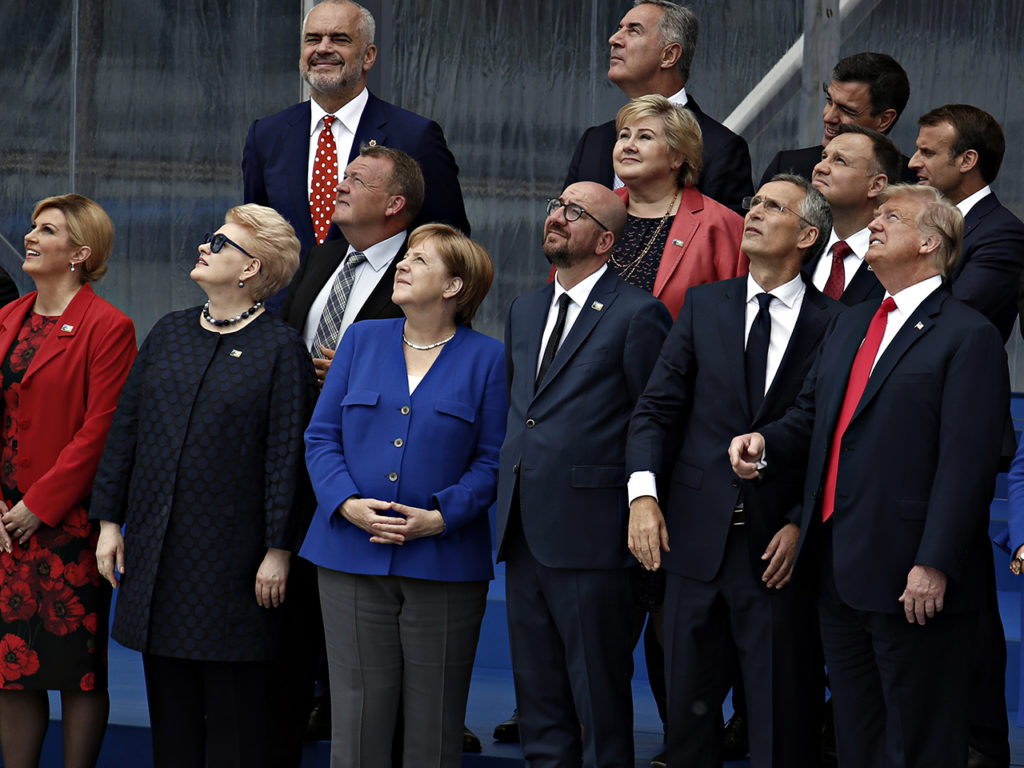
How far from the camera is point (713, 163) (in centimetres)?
407

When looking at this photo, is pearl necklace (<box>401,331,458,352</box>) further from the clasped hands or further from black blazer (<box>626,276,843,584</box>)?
black blazer (<box>626,276,843,584</box>)

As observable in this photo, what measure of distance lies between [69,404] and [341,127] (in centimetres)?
119

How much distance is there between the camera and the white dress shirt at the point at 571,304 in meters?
3.57

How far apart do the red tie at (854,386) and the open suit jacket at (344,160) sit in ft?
4.67

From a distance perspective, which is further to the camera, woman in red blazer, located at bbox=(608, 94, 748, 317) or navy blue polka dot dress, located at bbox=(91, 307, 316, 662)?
woman in red blazer, located at bbox=(608, 94, 748, 317)

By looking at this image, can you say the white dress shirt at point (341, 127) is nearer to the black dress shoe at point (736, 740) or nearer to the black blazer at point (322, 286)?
the black blazer at point (322, 286)

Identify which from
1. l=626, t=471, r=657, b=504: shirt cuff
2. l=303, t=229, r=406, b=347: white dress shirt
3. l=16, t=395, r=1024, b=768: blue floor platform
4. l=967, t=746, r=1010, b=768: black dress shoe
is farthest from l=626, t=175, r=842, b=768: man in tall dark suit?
l=303, t=229, r=406, b=347: white dress shirt

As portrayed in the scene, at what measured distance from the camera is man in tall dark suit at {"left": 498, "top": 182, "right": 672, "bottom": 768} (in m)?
3.41

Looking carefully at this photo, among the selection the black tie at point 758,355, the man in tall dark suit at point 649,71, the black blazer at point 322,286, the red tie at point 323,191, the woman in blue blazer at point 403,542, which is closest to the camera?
the black tie at point 758,355

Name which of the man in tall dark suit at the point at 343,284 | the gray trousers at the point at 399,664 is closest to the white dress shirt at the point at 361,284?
the man in tall dark suit at the point at 343,284

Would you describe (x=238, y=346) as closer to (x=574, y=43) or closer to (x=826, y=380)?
(x=826, y=380)

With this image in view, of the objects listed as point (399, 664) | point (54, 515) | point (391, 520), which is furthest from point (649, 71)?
point (54, 515)

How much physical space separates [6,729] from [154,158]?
13.5 ft

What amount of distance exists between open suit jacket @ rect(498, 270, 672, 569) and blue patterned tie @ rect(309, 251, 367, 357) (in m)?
0.61
